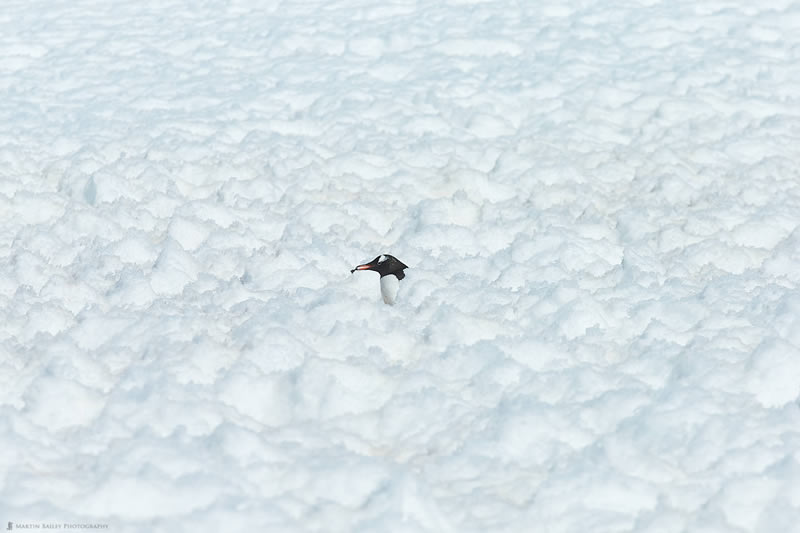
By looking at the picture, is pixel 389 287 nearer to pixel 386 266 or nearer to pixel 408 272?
pixel 386 266

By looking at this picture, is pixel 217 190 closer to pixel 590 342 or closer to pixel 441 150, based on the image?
pixel 441 150

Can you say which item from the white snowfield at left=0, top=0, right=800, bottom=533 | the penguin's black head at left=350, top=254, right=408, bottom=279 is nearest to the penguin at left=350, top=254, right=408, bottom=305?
the penguin's black head at left=350, top=254, right=408, bottom=279

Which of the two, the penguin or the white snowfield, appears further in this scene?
the penguin

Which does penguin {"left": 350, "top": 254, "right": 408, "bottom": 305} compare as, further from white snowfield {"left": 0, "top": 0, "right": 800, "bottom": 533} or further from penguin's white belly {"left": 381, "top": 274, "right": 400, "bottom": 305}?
white snowfield {"left": 0, "top": 0, "right": 800, "bottom": 533}

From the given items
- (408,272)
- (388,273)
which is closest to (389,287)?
(388,273)

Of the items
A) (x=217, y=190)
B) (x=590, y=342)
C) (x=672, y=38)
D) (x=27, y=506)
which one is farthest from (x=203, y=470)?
(x=672, y=38)

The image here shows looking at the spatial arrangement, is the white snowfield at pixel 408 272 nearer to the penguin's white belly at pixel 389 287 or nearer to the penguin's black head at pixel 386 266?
the penguin's white belly at pixel 389 287
